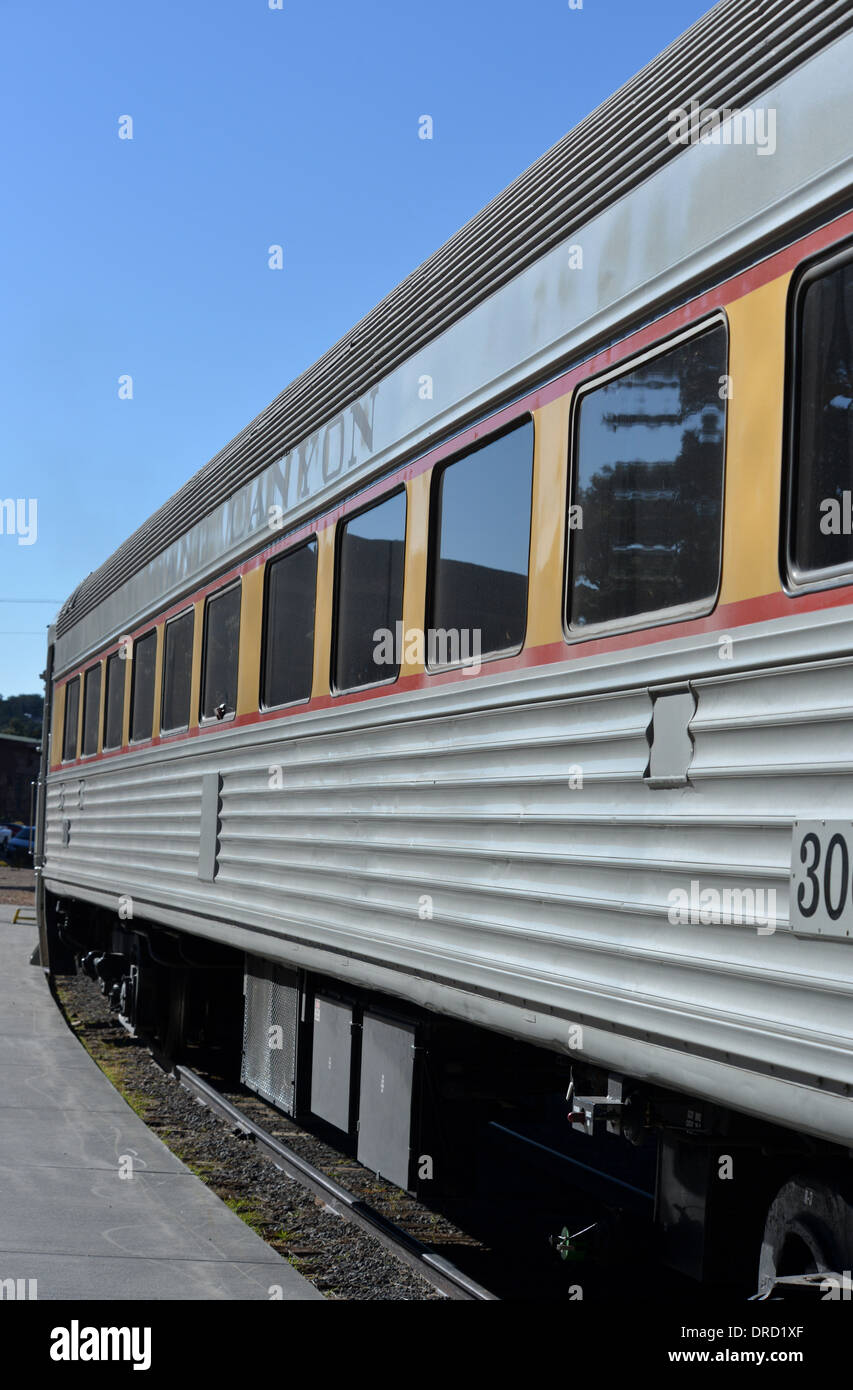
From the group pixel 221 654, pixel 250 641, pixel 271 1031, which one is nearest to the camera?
pixel 250 641

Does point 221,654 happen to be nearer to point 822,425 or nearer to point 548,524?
point 548,524

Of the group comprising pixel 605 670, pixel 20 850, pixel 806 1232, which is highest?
pixel 605 670

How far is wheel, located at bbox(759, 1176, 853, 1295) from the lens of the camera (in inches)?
124

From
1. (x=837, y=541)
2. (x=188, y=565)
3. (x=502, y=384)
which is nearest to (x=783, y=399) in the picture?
(x=837, y=541)

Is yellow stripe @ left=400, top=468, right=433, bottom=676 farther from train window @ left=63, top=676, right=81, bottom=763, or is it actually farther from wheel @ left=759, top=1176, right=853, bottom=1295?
train window @ left=63, top=676, right=81, bottom=763

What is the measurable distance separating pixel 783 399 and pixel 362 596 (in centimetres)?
268

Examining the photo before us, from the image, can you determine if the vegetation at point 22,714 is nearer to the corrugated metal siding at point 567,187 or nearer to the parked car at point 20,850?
the parked car at point 20,850

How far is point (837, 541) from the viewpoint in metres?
2.96

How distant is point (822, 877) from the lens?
2811 mm

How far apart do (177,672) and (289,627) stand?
2332 millimetres

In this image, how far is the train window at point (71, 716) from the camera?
12.8 meters

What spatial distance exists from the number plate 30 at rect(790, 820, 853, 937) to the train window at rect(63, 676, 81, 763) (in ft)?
33.9

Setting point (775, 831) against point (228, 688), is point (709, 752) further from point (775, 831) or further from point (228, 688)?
point (228, 688)

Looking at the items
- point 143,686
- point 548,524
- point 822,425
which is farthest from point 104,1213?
point 822,425
